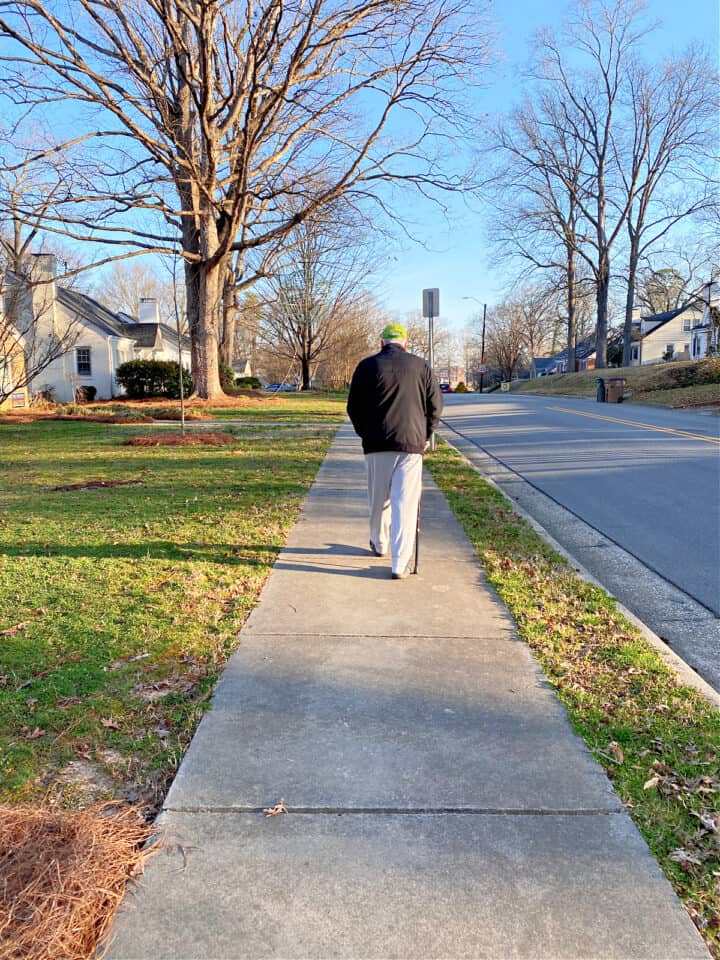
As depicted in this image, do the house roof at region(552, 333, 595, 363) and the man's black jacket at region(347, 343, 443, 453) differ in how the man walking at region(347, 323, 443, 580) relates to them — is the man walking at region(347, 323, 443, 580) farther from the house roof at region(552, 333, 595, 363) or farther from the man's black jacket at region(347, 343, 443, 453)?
the house roof at region(552, 333, 595, 363)

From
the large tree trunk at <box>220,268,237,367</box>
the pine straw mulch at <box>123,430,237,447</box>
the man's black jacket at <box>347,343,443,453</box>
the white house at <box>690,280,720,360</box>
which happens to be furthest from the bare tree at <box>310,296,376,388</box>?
the man's black jacket at <box>347,343,443,453</box>

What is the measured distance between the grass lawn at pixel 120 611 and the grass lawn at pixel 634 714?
1896 millimetres

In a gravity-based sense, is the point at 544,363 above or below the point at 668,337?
below

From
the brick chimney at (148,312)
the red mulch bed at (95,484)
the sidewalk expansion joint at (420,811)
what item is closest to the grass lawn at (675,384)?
the red mulch bed at (95,484)

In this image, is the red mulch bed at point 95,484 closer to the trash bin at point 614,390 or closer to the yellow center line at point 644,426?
the yellow center line at point 644,426

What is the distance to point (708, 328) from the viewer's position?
163 ft

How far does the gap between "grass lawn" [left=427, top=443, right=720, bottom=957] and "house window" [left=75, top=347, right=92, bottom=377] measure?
35088 millimetres

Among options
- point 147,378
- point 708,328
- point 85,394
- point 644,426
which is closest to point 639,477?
point 644,426

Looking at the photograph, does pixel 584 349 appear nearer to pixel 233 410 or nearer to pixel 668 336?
pixel 668 336

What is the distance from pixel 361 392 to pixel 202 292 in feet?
64.0

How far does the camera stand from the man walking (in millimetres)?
5371

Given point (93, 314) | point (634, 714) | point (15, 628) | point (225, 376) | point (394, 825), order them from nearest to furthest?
1. point (394, 825)
2. point (634, 714)
3. point (15, 628)
4. point (225, 376)
5. point (93, 314)

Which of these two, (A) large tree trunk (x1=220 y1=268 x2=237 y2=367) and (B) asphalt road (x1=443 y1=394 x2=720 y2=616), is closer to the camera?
(B) asphalt road (x1=443 y1=394 x2=720 y2=616)

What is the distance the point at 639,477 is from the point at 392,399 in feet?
20.5
